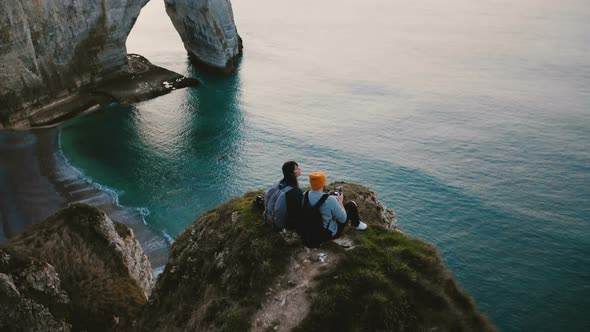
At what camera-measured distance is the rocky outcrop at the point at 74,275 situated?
484 inches

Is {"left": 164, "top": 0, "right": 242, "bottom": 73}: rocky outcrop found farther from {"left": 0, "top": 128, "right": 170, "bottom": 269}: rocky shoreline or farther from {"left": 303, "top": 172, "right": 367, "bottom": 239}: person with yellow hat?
{"left": 303, "top": 172, "right": 367, "bottom": 239}: person with yellow hat

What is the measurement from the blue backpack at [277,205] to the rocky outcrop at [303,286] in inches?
12.5

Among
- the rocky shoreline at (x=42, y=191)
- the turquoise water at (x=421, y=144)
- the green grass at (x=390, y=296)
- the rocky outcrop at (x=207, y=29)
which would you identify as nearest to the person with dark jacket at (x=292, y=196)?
the green grass at (x=390, y=296)

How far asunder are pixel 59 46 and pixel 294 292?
46119mm

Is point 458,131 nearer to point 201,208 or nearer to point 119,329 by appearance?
point 201,208

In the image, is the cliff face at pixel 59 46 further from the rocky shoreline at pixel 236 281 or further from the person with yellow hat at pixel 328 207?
the person with yellow hat at pixel 328 207

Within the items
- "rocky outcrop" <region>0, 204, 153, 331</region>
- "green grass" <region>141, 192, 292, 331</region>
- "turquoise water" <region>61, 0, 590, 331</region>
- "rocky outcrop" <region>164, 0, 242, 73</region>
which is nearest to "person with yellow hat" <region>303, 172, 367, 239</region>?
"green grass" <region>141, 192, 292, 331</region>

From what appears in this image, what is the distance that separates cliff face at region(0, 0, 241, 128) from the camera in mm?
40531

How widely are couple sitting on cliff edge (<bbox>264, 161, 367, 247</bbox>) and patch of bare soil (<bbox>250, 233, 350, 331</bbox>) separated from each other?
0.42 meters

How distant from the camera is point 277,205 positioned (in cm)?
1142

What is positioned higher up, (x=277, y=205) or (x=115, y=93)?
(x=277, y=205)

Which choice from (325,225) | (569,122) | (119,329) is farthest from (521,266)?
(569,122)

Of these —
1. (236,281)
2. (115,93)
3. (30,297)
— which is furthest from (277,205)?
(115,93)

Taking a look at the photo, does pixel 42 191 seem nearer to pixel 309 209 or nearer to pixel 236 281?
pixel 236 281
